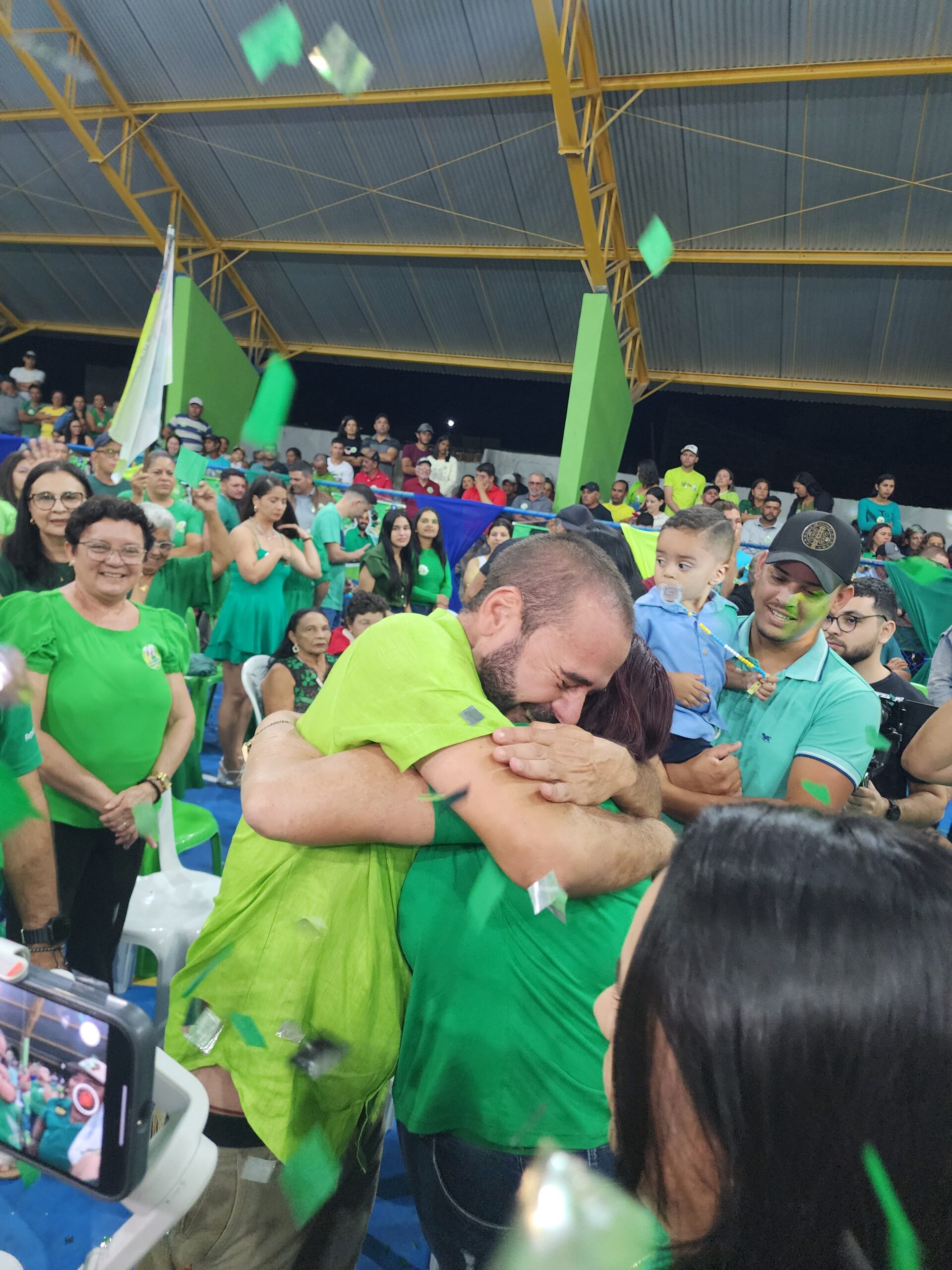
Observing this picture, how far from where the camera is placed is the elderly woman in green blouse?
148 inches

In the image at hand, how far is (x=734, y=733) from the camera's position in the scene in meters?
2.08

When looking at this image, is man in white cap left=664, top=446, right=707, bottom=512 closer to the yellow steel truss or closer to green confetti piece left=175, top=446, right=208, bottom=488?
green confetti piece left=175, top=446, right=208, bottom=488

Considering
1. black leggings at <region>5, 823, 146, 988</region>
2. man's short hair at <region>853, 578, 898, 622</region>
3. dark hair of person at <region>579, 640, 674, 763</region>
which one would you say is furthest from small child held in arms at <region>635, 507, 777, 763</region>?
black leggings at <region>5, 823, 146, 988</region>

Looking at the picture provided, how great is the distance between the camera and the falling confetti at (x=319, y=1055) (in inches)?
42.9

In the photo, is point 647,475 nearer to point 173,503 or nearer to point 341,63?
point 341,63

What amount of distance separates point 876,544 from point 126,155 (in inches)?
430

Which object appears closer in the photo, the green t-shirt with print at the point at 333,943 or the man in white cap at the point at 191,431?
the green t-shirt with print at the point at 333,943

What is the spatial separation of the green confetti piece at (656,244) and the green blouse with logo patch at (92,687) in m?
9.41

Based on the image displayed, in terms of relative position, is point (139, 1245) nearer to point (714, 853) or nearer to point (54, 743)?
point (714, 853)

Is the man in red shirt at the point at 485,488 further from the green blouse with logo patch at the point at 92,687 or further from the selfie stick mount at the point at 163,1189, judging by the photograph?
the selfie stick mount at the point at 163,1189

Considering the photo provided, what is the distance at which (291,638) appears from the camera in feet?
13.0

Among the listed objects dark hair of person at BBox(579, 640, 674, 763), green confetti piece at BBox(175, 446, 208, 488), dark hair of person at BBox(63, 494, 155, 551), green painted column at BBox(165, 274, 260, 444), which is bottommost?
dark hair of person at BBox(579, 640, 674, 763)

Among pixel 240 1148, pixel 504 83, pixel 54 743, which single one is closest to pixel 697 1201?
pixel 240 1148

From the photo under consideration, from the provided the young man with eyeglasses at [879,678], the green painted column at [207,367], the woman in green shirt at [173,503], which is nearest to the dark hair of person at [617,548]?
the young man with eyeglasses at [879,678]
